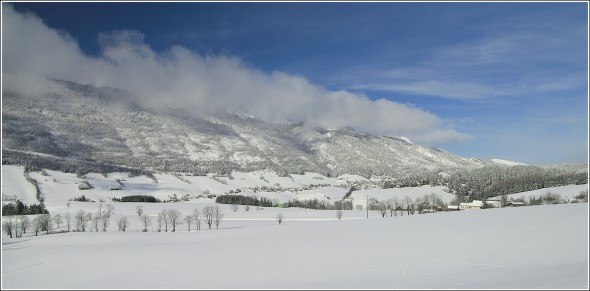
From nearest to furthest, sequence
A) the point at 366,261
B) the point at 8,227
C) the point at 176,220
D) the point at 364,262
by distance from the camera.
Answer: the point at 364,262 → the point at 366,261 → the point at 8,227 → the point at 176,220

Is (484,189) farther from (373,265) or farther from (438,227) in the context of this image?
(373,265)

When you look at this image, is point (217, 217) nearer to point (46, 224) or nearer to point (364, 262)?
point (46, 224)

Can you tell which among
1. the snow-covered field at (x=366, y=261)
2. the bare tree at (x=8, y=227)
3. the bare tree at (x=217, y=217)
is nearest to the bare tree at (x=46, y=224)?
the bare tree at (x=8, y=227)

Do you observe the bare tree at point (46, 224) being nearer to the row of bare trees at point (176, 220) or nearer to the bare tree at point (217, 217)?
the row of bare trees at point (176, 220)

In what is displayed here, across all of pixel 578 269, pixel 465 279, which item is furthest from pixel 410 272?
pixel 578 269

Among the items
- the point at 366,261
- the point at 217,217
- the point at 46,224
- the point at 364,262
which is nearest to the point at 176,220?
the point at 217,217

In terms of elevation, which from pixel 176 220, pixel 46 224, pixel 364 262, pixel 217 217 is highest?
pixel 364 262

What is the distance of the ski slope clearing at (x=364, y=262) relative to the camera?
28547 mm

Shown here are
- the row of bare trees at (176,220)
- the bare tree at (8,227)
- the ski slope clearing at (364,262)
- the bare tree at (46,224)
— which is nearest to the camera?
the ski slope clearing at (364,262)

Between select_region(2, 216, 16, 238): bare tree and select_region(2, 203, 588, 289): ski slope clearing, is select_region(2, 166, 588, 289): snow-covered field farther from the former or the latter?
select_region(2, 216, 16, 238): bare tree

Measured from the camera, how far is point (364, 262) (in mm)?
37438

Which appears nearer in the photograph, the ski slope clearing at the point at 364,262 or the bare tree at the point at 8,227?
the ski slope clearing at the point at 364,262

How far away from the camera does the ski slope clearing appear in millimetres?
28547

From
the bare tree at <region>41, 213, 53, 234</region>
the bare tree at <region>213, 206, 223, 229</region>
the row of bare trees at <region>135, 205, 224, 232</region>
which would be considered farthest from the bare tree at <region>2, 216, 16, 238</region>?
the bare tree at <region>213, 206, 223, 229</region>
